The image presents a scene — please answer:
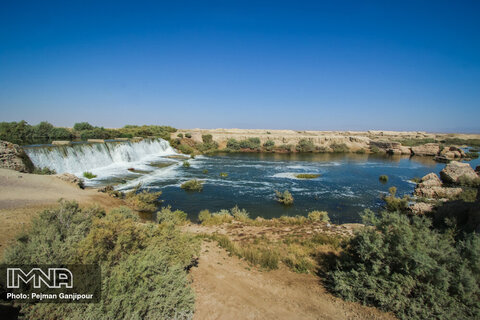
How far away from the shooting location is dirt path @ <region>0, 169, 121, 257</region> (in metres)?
7.86

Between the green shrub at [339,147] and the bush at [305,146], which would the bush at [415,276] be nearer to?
the bush at [305,146]

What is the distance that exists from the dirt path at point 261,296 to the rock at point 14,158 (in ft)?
61.8

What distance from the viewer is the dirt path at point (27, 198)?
25.8 ft

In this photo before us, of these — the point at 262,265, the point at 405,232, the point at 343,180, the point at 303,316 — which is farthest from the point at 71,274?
the point at 343,180

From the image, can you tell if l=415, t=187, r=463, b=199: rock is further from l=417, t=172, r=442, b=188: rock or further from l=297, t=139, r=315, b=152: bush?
l=297, t=139, r=315, b=152: bush

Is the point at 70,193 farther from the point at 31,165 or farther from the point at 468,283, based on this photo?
the point at 468,283

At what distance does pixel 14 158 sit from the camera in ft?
57.8

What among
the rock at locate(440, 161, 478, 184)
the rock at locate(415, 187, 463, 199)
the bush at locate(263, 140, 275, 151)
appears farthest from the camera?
the bush at locate(263, 140, 275, 151)

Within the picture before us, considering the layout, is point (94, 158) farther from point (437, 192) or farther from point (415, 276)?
point (437, 192)

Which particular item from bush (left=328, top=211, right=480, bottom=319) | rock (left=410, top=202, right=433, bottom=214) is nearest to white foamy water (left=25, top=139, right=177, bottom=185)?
bush (left=328, top=211, right=480, bottom=319)

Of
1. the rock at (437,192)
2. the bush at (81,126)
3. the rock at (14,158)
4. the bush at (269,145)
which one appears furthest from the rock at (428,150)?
the bush at (81,126)

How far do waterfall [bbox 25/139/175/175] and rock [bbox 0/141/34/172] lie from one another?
648 millimetres

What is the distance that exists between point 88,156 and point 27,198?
1507cm

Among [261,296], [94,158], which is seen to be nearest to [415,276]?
[261,296]
